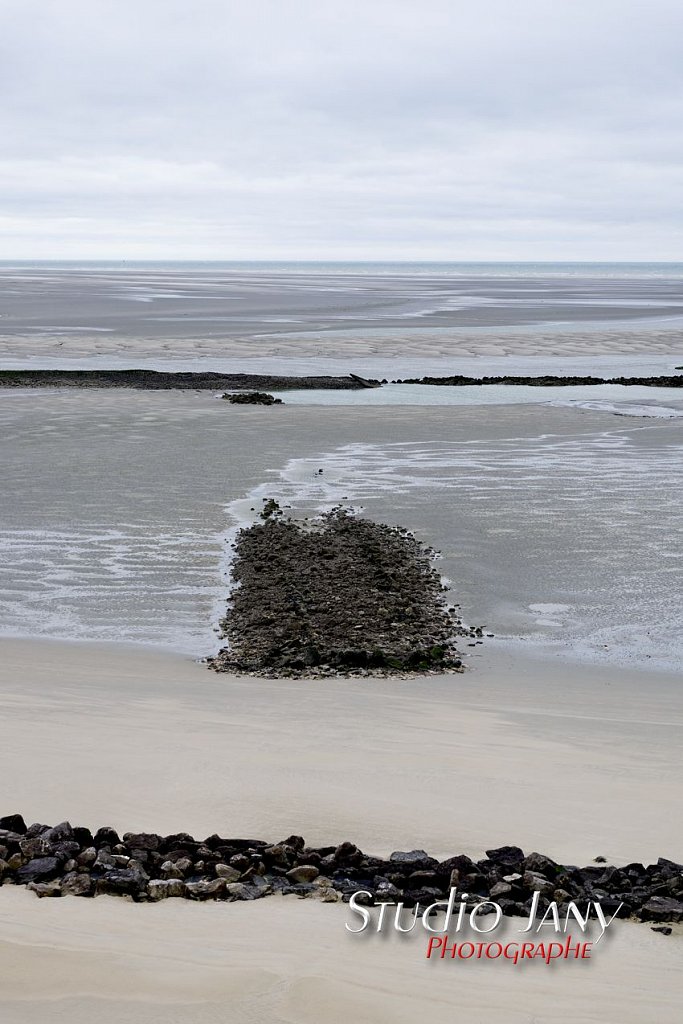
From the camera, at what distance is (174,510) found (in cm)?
1385

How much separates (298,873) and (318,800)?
2.91 feet

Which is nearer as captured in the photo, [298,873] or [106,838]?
[298,873]

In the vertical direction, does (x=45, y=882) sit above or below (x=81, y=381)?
below

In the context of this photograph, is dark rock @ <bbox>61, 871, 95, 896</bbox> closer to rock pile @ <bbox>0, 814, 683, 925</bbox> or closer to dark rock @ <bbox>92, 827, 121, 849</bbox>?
rock pile @ <bbox>0, 814, 683, 925</bbox>

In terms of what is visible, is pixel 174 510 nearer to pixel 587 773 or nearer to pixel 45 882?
pixel 587 773

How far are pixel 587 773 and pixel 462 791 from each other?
751mm

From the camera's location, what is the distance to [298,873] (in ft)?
14.9

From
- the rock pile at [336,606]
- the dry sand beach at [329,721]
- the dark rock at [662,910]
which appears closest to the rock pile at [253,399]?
the dry sand beach at [329,721]

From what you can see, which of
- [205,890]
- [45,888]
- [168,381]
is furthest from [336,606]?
[168,381]

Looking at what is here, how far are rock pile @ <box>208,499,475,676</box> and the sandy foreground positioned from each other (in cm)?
38

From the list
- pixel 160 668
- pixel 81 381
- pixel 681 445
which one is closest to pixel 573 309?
pixel 81 381

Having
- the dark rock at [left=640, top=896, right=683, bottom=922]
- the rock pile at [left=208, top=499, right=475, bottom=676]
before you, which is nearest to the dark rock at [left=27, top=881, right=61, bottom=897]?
the dark rock at [left=640, top=896, right=683, bottom=922]

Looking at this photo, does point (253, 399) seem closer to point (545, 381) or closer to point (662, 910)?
point (545, 381)

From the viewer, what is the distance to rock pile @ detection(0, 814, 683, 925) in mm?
4348
